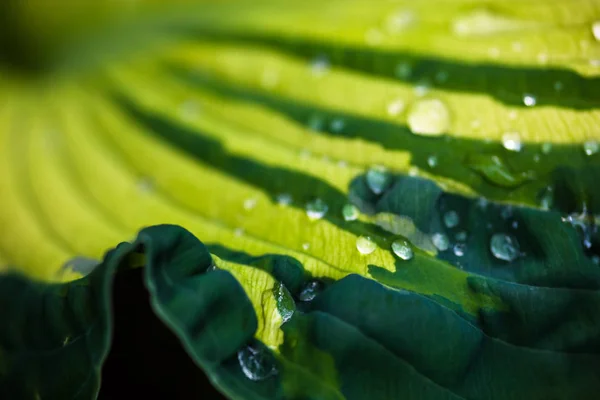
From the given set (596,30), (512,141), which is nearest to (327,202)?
(512,141)

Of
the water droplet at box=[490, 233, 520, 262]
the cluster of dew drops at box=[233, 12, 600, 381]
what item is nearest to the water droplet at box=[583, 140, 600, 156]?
the cluster of dew drops at box=[233, 12, 600, 381]

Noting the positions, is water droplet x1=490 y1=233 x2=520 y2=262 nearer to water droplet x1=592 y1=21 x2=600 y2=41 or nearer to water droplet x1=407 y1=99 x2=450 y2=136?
water droplet x1=407 y1=99 x2=450 y2=136

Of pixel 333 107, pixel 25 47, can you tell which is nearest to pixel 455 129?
pixel 333 107

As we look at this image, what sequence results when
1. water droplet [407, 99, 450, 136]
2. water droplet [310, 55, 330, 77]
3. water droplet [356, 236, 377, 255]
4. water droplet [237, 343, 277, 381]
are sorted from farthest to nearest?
1. water droplet [310, 55, 330, 77]
2. water droplet [407, 99, 450, 136]
3. water droplet [356, 236, 377, 255]
4. water droplet [237, 343, 277, 381]

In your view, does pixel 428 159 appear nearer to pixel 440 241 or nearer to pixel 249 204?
pixel 440 241

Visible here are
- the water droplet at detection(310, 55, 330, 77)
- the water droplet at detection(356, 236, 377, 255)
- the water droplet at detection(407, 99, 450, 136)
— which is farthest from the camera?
the water droplet at detection(310, 55, 330, 77)

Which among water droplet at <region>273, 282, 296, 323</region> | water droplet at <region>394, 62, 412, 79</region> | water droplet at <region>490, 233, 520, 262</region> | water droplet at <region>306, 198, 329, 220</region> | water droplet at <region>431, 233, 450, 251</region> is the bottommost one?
water droplet at <region>490, 233, 520, 262</region>
